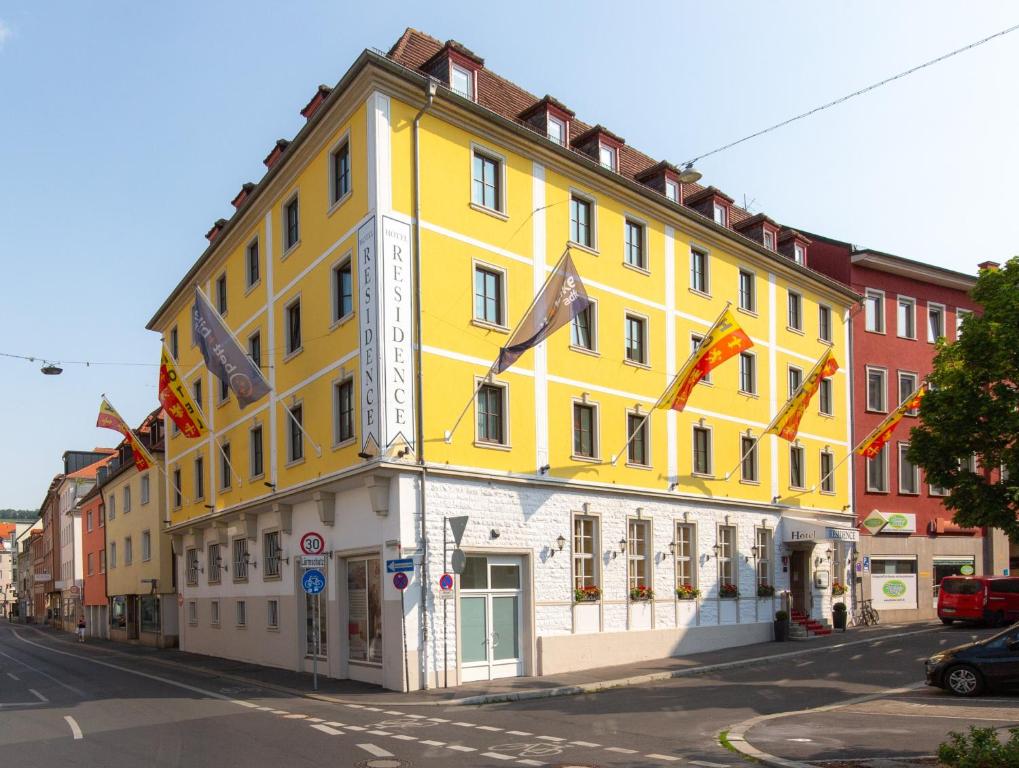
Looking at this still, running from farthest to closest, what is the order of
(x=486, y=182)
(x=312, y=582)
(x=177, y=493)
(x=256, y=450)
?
(x=177, y=493) → (x=256, y=450) → (x=486, y=182) → (x=312, y=582)

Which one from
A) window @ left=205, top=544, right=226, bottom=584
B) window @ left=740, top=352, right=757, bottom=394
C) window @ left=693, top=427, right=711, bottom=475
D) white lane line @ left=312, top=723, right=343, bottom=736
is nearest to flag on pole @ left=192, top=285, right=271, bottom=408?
white lane line @ left=312, top=723, right=343, bottom=736

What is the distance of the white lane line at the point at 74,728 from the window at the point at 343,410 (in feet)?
27.3

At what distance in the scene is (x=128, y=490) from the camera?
50.3m

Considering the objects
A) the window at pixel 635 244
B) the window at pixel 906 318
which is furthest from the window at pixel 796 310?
the window at pixel 635 244

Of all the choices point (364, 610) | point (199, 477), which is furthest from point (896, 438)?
point (199, 477)

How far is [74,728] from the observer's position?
1548 cm

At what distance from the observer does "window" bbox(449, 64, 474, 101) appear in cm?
2370

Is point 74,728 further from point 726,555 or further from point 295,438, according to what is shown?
point 726,555

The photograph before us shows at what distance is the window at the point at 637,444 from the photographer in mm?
27672

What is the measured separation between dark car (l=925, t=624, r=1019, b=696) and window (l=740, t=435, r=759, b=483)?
14.3 metres

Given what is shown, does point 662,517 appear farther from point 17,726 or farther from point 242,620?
point 17,726

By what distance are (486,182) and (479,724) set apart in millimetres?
13573

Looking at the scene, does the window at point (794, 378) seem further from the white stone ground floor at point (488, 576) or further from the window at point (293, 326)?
the window at point (293, 326)

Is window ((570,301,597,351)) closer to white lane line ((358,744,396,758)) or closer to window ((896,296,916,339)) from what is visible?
white lane line ((358,744,396,758))
